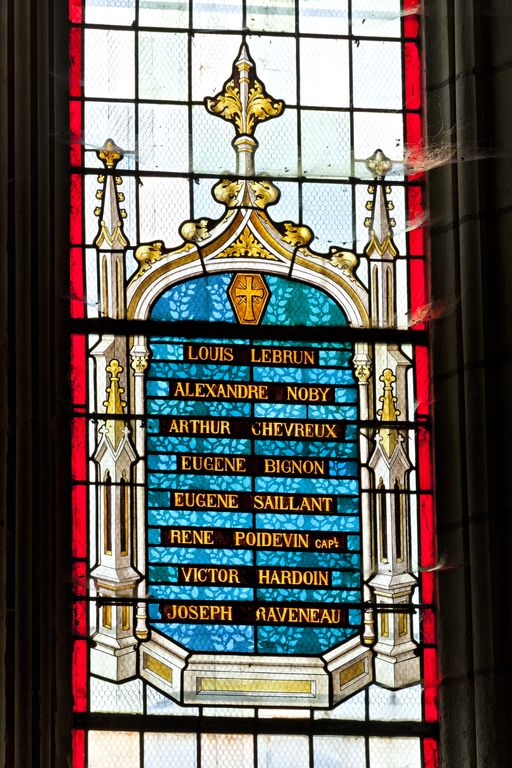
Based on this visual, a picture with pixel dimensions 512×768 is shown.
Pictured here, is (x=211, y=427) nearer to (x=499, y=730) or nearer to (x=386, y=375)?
(x=386, y=375)

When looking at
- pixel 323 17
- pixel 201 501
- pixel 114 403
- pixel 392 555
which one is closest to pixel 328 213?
pixel 323 17

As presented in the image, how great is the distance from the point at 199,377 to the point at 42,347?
620 mm

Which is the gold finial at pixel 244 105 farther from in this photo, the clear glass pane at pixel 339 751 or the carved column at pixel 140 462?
the clear glass pane at pixel 339 751

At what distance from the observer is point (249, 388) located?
7.32 meters

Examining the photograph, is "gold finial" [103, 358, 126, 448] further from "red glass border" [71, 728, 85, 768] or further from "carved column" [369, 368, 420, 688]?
"red glass border" [71, 728, 85, 768]

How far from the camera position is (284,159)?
24.9ft

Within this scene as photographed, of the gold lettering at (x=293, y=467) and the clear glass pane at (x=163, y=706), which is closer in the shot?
the clear glass pane at (x=163, y=706)

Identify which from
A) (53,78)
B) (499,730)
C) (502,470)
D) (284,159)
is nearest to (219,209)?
(284,159)

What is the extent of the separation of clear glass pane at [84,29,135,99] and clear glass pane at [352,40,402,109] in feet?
2.88

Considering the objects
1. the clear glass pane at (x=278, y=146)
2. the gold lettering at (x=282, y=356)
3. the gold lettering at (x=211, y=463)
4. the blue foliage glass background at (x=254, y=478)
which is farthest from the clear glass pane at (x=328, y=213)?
the gold lettering at (x=211, y=463)

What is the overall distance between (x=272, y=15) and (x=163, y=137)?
68 centimetres

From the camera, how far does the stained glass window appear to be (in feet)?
23.1

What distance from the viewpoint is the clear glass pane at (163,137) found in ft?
24.7

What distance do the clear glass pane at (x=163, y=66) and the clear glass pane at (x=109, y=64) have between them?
42mm
